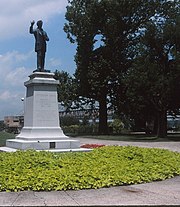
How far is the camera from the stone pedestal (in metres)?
14.3

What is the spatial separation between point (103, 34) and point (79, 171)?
107ft

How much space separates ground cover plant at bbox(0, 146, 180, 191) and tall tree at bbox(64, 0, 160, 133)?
27839 millimetres

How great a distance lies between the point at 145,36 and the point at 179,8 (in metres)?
4.28

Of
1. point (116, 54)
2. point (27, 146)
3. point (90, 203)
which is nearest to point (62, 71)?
point (116, 54)

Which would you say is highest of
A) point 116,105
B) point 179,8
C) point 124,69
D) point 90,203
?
point 179,8

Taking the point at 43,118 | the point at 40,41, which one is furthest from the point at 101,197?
the point at 40,41

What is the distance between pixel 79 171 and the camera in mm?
7953

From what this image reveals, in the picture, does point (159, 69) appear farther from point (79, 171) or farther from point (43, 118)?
point (79, 171)

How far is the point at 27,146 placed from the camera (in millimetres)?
13773

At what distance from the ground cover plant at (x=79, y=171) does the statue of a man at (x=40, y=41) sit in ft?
22.5

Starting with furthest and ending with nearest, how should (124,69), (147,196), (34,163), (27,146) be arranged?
(124,69) < (27,146) < (34,163) < (147,196)

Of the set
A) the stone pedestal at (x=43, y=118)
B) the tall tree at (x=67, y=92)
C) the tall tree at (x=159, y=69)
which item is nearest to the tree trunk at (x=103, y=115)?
the tall tree at (x=67, y=92)

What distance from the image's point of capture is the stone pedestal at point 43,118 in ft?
46.9

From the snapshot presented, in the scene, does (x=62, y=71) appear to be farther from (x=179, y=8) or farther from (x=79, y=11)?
(x=179, y=8)
